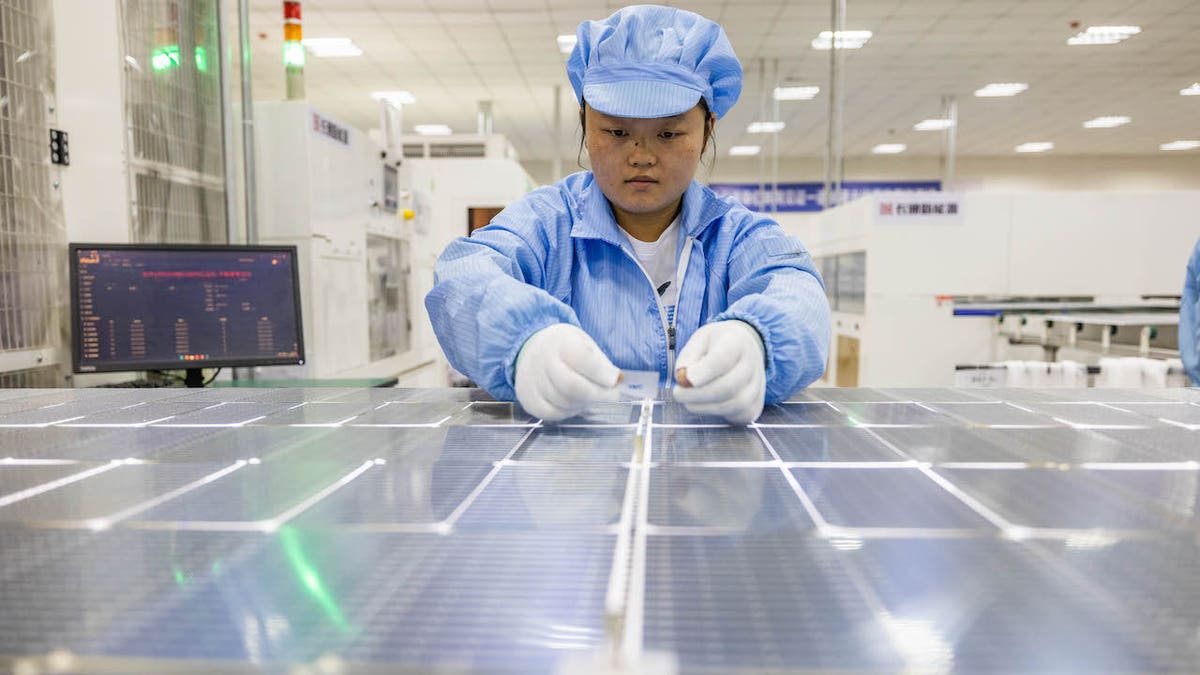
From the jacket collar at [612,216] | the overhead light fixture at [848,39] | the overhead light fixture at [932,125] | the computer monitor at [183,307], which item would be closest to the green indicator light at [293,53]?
the computer monitor at [183,307]

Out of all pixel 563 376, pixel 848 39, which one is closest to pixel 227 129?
pixel 563 376

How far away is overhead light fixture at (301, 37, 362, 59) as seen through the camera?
22.6ft

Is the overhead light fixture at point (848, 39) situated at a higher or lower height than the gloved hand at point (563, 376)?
higher

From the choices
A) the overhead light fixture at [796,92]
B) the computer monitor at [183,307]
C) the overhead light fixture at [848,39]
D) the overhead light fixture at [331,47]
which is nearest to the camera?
Result: the computer monitor at [183,307]

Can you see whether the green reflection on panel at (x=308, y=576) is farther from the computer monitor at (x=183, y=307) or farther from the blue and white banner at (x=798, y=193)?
the blue and white banner at (x=798, y=193)

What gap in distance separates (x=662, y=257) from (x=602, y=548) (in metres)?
1.11

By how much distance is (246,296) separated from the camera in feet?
6.82

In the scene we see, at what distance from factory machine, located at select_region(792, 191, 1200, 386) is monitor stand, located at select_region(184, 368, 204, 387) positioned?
3.64 metres

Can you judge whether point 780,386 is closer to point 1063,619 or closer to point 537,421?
point 537,421

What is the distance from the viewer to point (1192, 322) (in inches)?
111

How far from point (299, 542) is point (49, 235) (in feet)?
6.21

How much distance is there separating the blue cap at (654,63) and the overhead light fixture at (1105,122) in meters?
11.7

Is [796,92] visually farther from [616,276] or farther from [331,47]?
[616,276]

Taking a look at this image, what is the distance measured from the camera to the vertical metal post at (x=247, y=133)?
259cm
